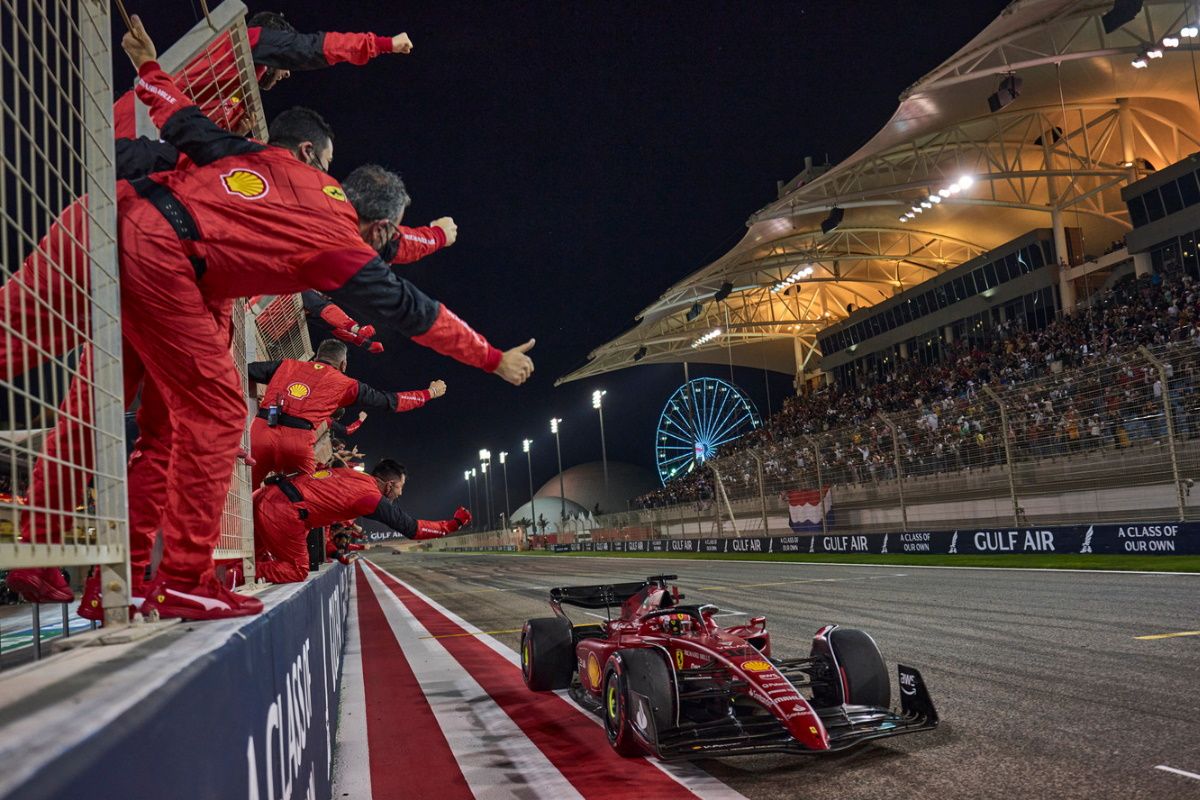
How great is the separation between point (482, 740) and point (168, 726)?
4.55m

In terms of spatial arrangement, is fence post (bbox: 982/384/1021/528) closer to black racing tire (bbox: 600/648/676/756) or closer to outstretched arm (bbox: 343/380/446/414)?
outstretched arm (bbox: 343/380/446/414)

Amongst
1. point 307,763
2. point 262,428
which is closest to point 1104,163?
point 262,428

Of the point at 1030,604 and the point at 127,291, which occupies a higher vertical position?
the point at 127,291

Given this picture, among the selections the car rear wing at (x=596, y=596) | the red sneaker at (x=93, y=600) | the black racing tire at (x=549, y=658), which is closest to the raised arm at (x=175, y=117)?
the red sneaker at (x=93, y=600)

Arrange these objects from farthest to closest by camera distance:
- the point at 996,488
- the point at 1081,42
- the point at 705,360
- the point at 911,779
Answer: the point at 705,360 → the point at 1081,42 → the point at 996,488 → the point at 911,779

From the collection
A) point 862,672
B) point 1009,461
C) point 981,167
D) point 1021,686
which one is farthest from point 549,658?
point 981,167

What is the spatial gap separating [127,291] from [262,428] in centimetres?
369

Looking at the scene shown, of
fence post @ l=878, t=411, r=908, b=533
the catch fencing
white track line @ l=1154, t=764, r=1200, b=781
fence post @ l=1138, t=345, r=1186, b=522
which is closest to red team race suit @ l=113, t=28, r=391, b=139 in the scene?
the catch fencing

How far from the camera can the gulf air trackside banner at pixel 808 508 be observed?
23.9m

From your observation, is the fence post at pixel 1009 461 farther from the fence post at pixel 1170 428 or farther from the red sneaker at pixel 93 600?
the red sneaker at pixel 93 600

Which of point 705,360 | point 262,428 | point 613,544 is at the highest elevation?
point 705,360

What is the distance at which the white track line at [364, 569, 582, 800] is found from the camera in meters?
4.19

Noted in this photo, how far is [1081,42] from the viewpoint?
2416 cm

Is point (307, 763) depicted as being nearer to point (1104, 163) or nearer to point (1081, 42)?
point (1081, 42)
